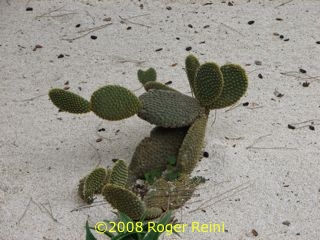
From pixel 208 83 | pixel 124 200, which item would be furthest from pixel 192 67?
pixel 124 200

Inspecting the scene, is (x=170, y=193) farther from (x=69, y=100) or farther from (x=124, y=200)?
(x=69, y=100)

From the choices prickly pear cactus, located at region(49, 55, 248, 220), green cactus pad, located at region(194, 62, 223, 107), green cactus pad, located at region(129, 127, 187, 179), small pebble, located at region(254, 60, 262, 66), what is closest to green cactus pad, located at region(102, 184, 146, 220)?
prickly pear cactus, located at region(49, 55, 248, 220)

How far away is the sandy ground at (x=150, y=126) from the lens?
7.30 feet

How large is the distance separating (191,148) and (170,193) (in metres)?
0.16

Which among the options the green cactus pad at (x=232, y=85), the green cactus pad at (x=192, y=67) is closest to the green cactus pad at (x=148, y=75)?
the green cactus pad at (x=192, y=67)

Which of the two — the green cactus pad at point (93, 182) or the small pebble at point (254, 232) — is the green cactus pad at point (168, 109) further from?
the small pebble at point (254, 232)

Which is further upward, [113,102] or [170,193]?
[113,102]

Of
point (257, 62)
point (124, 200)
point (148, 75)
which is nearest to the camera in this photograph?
point (124, 200)

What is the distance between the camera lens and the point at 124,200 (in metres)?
2.06

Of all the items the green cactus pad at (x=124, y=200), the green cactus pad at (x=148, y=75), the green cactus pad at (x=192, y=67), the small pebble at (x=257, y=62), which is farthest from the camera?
the small pebble at (x=257, y=62)

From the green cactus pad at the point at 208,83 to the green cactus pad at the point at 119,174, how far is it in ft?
1.20

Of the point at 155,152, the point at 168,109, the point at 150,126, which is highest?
the point at 168,109

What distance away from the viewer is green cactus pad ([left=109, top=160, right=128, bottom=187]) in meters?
2.19

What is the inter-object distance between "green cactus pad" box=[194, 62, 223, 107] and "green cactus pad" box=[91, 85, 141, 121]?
0.22 meters
